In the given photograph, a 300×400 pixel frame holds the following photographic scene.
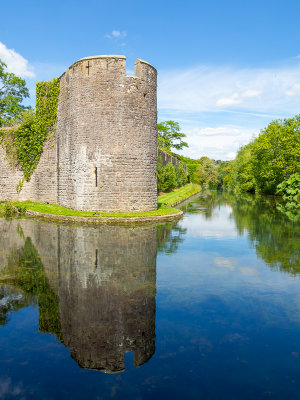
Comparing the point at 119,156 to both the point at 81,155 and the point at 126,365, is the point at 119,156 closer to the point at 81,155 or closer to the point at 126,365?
the point at 81,155

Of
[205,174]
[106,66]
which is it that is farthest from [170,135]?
[106,66]

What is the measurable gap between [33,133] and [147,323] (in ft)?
61.0

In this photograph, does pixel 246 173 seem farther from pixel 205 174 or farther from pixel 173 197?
pixel 173 197

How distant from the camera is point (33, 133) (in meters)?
20.8

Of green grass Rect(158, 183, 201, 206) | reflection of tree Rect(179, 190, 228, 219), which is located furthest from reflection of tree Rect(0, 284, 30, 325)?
green grass Rect(158, 183, 201, 206)

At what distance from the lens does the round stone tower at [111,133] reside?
1580 cm

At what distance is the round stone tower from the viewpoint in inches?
622

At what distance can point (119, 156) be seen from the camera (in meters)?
16.0

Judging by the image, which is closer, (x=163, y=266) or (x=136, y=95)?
(x=163, y=266)

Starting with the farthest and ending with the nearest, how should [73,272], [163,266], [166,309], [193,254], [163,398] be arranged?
[193,254]
[163,266]
[73,272]
[166,309]
[163,398]

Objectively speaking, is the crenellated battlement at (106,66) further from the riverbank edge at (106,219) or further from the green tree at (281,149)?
the green tree at (281,149)

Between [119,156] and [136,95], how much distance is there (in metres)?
3.22

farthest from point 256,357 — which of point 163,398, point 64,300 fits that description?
point 64,300

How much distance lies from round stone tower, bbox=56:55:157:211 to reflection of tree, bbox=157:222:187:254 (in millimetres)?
2937
